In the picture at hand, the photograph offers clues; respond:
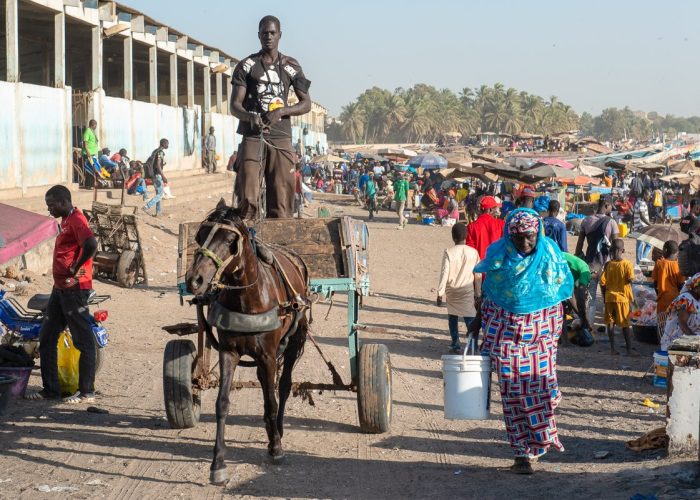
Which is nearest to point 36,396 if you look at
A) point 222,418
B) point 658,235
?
point 222,418

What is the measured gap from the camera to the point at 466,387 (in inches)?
257

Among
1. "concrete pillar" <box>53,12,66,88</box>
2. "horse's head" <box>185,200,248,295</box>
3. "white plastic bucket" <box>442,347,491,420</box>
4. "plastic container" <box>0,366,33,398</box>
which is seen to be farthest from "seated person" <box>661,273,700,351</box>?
"concrete pillar" <box>53,12,66,88</box>

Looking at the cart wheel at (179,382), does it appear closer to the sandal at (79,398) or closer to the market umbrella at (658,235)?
the sandal at (79,398)

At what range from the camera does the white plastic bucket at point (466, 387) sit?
652 cm

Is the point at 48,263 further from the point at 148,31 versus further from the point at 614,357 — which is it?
the point at 148,31

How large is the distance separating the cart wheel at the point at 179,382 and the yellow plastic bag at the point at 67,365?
1.62 metres

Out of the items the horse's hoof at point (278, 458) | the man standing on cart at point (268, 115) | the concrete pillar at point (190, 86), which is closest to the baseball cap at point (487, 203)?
the man standing on cart at point (268, 115)

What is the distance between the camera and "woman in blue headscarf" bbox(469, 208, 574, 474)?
650 cm

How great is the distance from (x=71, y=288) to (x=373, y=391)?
2807mm

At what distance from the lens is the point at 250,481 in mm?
6371

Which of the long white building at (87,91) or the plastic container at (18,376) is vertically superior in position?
the long white building at (87,91)

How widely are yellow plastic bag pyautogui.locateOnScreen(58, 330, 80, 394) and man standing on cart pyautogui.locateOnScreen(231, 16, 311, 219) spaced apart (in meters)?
2.10

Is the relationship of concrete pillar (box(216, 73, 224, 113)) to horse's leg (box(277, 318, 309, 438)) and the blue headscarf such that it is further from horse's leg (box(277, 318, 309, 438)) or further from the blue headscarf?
the blue headscarf

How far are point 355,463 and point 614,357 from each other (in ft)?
18.6
